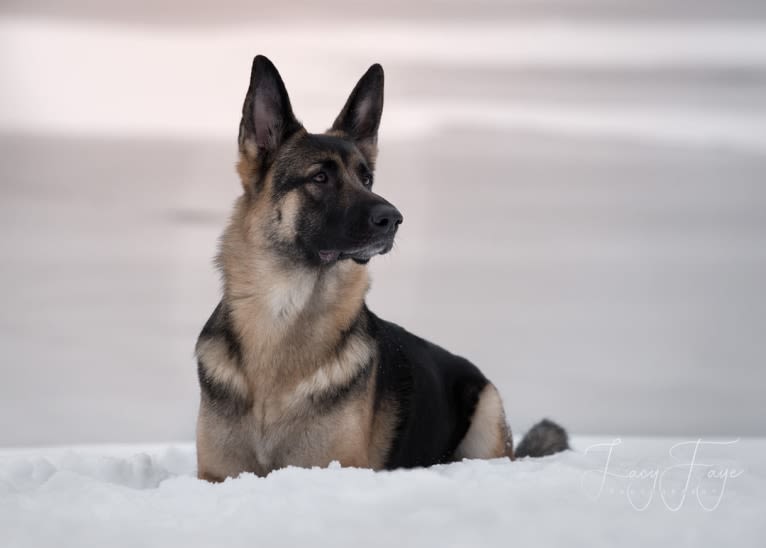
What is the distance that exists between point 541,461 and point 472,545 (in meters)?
1.42

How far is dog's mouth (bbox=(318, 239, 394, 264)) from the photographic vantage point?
16.0 ft

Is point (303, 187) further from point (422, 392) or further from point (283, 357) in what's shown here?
point (422, 392)

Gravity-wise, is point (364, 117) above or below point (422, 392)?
above

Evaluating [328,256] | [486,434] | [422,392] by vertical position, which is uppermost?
[328,256]

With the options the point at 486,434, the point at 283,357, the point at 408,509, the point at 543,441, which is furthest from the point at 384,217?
the point at 543,441

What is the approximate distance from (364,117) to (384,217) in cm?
117

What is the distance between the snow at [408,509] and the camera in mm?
3164

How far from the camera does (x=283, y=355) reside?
4922 mm

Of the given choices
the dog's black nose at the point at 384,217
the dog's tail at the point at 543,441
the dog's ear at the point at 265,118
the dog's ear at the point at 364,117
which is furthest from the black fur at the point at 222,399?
the dog's tail at the point at 543,441

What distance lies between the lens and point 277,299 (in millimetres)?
4965

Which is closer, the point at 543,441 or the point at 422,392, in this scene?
the point at 422,392

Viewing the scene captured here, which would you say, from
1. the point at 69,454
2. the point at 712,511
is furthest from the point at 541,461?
the point at 69,454

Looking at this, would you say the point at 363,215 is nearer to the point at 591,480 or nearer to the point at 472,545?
the point at 591,480

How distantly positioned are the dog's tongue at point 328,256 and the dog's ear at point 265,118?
0.73 meters
